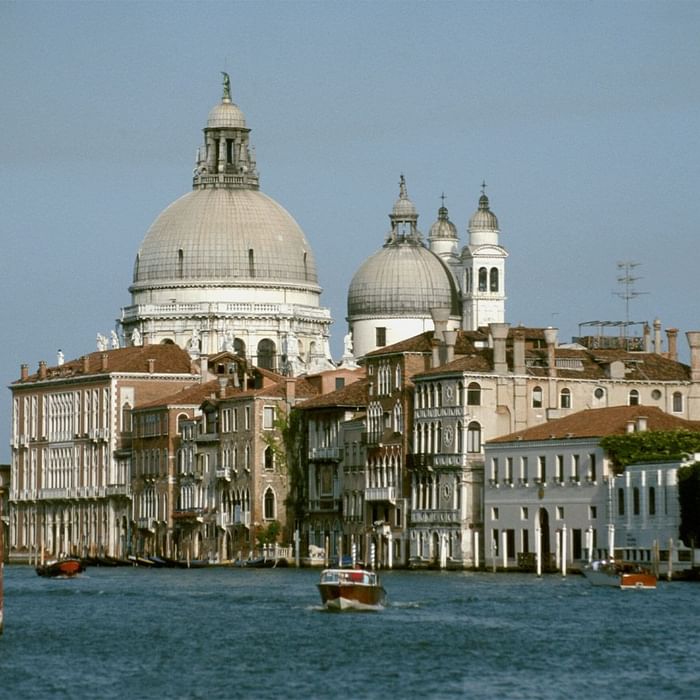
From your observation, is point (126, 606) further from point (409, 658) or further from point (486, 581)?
point (409, 658)

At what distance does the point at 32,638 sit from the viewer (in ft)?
217

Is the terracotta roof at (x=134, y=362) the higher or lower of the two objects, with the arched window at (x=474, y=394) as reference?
higher

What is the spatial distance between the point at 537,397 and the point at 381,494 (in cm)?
763

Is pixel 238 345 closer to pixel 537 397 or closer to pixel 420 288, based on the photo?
pixel 420 288

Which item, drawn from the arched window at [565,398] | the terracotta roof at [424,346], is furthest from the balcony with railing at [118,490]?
the arched window at [565,398]

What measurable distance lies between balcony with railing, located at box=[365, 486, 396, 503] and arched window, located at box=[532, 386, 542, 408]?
6695 millimetres

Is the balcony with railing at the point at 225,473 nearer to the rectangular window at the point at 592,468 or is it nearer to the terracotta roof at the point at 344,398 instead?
the terracotta roof at the point at 344,398

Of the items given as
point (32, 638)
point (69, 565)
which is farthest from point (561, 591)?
point (69, 565)

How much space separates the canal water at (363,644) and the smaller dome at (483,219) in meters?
68.4

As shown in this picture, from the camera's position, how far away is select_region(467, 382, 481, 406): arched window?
103000mm

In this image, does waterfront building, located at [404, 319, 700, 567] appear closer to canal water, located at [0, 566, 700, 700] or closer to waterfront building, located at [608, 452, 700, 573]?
waterfront building, located at [608, 452, 700, 573]

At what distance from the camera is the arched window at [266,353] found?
152500 mm

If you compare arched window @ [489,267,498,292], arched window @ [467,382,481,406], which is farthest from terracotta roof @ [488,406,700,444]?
arched window @ [489,267,498,292]

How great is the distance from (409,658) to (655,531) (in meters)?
30.2
